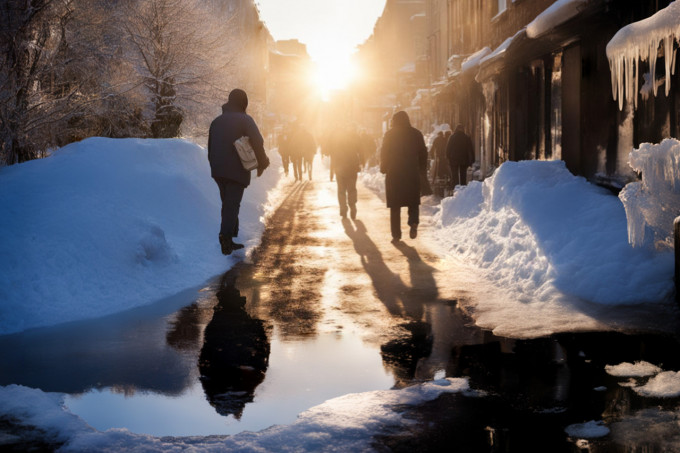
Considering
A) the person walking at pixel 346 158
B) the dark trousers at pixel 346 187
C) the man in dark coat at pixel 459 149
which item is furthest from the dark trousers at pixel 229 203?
the man in dark coat at pixel 459 149

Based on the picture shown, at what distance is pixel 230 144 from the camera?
10391mm

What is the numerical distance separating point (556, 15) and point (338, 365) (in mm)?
8566

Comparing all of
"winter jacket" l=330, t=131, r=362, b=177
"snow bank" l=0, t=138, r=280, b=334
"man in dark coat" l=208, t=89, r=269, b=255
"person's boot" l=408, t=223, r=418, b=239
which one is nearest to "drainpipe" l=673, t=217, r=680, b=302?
"snow bank" l=0, t=138, r=280, b=334

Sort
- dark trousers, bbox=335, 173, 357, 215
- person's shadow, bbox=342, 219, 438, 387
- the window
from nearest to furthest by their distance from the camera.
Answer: person's shadow, bbox=342, 219, 438, 387, dark trousers, bbox=335, 173, 357, 215, the window

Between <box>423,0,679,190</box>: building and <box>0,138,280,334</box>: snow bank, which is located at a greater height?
<box>423,0,679,190</box>: building

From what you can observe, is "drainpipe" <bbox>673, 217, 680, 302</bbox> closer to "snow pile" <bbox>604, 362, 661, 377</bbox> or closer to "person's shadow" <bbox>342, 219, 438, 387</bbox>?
"snow pile" <bbox>604, 362, 661, 377</bbox>

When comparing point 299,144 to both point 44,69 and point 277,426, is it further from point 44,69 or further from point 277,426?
point 277,426

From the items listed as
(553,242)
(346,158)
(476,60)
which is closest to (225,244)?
(553,242)

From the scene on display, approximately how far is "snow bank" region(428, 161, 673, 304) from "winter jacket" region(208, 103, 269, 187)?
3073 mm

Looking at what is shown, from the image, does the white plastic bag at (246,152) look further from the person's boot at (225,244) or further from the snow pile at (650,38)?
the snow pile at (650,38)

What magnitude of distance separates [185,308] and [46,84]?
9.81m

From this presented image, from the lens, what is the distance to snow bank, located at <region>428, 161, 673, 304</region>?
6.98 meters

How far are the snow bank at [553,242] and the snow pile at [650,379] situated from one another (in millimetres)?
1992

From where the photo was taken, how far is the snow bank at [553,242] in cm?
698
